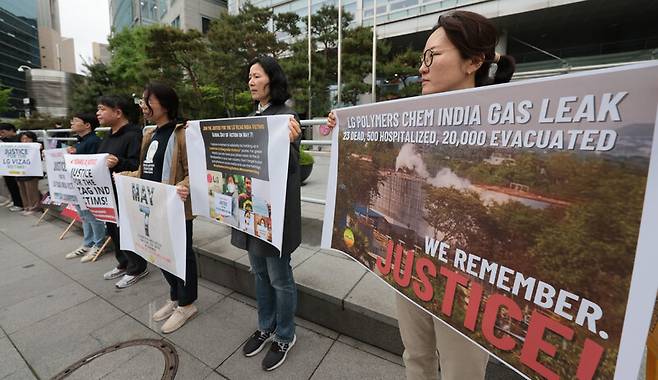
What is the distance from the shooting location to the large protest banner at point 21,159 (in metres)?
5.32

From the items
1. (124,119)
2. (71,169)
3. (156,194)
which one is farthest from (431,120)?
(71,169)

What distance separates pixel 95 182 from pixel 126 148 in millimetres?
494

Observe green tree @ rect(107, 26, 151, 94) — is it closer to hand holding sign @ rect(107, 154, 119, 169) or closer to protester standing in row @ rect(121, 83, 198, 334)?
hand holding sign @ rect(107, 154, 119, 169)

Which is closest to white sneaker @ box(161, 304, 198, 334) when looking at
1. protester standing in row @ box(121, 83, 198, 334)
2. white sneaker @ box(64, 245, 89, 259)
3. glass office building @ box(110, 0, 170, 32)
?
protester standing in row @ box(121, 83, 198, 334)

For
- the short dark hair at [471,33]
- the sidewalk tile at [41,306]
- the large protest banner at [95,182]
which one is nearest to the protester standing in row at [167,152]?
the large protest banner at [95,182]

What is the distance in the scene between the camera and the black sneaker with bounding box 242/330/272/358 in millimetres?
2227

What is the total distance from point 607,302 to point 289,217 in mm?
1512

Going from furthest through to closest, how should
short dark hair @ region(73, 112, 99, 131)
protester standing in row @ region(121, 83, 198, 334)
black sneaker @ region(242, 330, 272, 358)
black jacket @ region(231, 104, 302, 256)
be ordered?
1. short dark hair @ region(73, 112, 99, 131)
2. protester standing in row @ region(121, 83, 198, 334)
3. black sneaker @ region(242, 330, 272, 358)
4. black jacket @ region(231, 104, 302, 256)

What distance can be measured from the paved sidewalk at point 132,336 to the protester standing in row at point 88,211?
386 mm

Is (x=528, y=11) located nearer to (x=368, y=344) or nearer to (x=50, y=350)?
(x=368, y=344)

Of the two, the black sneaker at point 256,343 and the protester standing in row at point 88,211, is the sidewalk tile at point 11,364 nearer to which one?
the black sneaker at point 256,343

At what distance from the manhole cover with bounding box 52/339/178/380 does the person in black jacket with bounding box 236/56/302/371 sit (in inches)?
19.9

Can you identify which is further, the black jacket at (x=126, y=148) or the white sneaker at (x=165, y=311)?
the black jacket at (x=126, y=148)

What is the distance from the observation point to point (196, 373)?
2.10 metres
